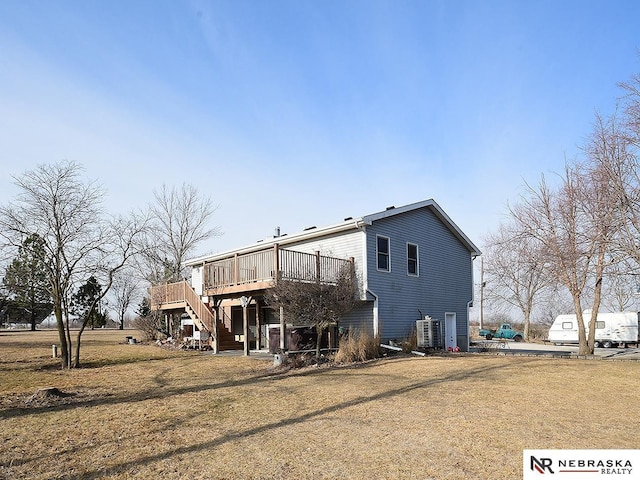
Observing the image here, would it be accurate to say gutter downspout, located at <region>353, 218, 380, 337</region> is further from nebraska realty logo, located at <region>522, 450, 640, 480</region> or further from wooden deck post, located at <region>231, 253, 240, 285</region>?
nebraska realty logo, located at <region>522, 450, 640, 480</region>

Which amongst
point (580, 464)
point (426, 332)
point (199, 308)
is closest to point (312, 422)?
point (580, 464)

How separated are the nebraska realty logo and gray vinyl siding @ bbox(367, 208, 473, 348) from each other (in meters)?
12.1

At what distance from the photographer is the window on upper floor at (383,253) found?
17.8 meters

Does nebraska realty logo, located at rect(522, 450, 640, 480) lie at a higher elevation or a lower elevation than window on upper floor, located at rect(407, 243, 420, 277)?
lower

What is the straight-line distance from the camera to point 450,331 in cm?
2173

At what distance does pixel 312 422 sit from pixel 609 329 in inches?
1197

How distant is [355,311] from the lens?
58.9 feet

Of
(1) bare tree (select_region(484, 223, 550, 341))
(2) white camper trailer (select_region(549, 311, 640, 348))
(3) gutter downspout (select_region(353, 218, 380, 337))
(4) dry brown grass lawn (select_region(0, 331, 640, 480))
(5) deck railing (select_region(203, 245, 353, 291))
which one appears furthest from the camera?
(1) bare tree (select_region(484, 223, 550, 341))

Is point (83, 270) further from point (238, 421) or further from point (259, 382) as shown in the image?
point (238, 421)

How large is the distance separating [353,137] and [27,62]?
11.6 metres

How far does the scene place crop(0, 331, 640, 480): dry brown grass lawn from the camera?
4953 mm

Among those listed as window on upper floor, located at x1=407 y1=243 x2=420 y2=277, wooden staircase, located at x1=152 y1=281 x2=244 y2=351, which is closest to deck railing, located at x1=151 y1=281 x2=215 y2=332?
wooden staircase, located at x1=152 y1=281 x2=244 y2=351

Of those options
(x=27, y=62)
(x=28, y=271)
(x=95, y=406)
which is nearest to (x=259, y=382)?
(x=95, y=406)

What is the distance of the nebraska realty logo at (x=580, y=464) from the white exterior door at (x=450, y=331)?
16.6 m
